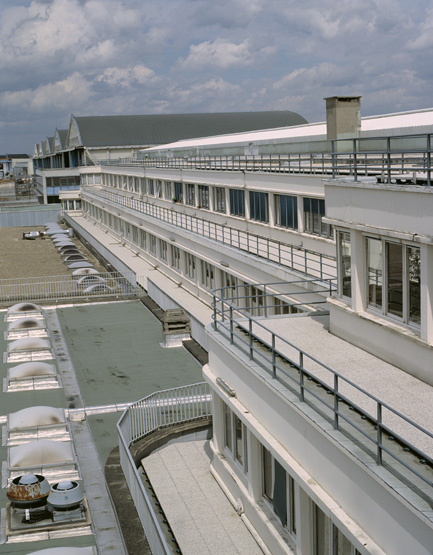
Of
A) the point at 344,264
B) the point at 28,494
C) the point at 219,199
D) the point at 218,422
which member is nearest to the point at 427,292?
the point at 344,264

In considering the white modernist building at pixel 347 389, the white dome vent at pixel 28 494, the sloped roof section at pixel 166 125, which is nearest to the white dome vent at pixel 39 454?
the white dome vent at pixel 28 494

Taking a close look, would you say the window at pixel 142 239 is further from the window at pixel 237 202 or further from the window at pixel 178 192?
the window at pixel 237 202

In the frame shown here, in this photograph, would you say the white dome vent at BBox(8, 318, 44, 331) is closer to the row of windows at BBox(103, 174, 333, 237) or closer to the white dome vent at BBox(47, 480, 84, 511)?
the row of windows at BBox(103, 174, 333, 237)

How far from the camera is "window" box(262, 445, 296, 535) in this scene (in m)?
11.2

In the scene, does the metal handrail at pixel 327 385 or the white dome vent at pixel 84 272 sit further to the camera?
the white dome vent at pixel 84 272

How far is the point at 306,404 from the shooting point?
10.2 meters

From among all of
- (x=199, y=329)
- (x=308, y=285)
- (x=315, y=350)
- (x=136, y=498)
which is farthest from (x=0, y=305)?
(x=315, y=350)

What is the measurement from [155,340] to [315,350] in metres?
15.0

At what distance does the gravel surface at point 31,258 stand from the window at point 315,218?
71.3 feet

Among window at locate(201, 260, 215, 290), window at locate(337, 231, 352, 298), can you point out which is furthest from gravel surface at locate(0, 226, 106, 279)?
window at locate(337, 231, 352, 298)

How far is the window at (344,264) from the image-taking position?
12539 millimetres

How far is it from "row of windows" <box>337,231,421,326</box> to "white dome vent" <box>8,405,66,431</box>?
903cm

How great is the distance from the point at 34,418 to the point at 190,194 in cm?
2261

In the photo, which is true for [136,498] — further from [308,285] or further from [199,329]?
[199,329]
